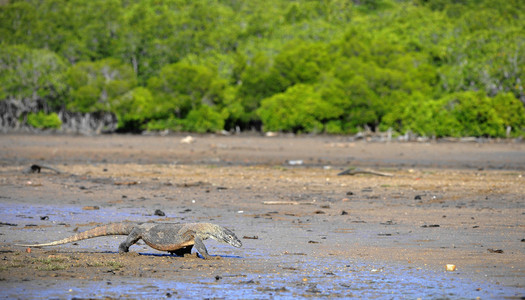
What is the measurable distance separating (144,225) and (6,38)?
8910cm

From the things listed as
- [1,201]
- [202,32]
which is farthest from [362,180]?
[202,32]

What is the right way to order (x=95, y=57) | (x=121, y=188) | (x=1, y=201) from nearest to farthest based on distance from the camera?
1. (x=1, y=201)
2. (x=121, y=188)
3. (x=95, y=57)

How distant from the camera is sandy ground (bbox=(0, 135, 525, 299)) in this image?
8164 millimetres

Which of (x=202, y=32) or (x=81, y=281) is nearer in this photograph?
(x=81, y=281)

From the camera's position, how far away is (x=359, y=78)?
223ft

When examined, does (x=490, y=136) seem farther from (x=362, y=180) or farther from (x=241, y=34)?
(x=241, y=34)

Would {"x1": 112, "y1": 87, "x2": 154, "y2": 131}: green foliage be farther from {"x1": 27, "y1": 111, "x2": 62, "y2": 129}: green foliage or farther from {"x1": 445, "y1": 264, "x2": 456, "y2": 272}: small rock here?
{"x1": 445, "y1": 264, "x2": 456, "y2": 272}: small rock

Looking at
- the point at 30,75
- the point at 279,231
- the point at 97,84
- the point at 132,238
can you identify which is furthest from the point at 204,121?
the point at 132,238

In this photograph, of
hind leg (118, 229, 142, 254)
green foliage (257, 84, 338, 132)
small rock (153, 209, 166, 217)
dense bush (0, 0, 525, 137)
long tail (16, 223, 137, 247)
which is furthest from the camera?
green foliage (257, 84, 338, 132)

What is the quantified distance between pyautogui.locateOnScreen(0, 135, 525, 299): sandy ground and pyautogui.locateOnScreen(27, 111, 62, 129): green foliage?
173 ft

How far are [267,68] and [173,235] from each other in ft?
223

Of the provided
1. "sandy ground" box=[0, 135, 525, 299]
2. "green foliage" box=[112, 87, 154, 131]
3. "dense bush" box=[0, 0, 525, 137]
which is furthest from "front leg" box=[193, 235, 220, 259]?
"green foliage" box=[112, 87, 154, 131]

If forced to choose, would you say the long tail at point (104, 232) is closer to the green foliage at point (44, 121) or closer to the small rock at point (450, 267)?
the small rock at point (450, 267)

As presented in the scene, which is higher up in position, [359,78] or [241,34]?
[241,34]
